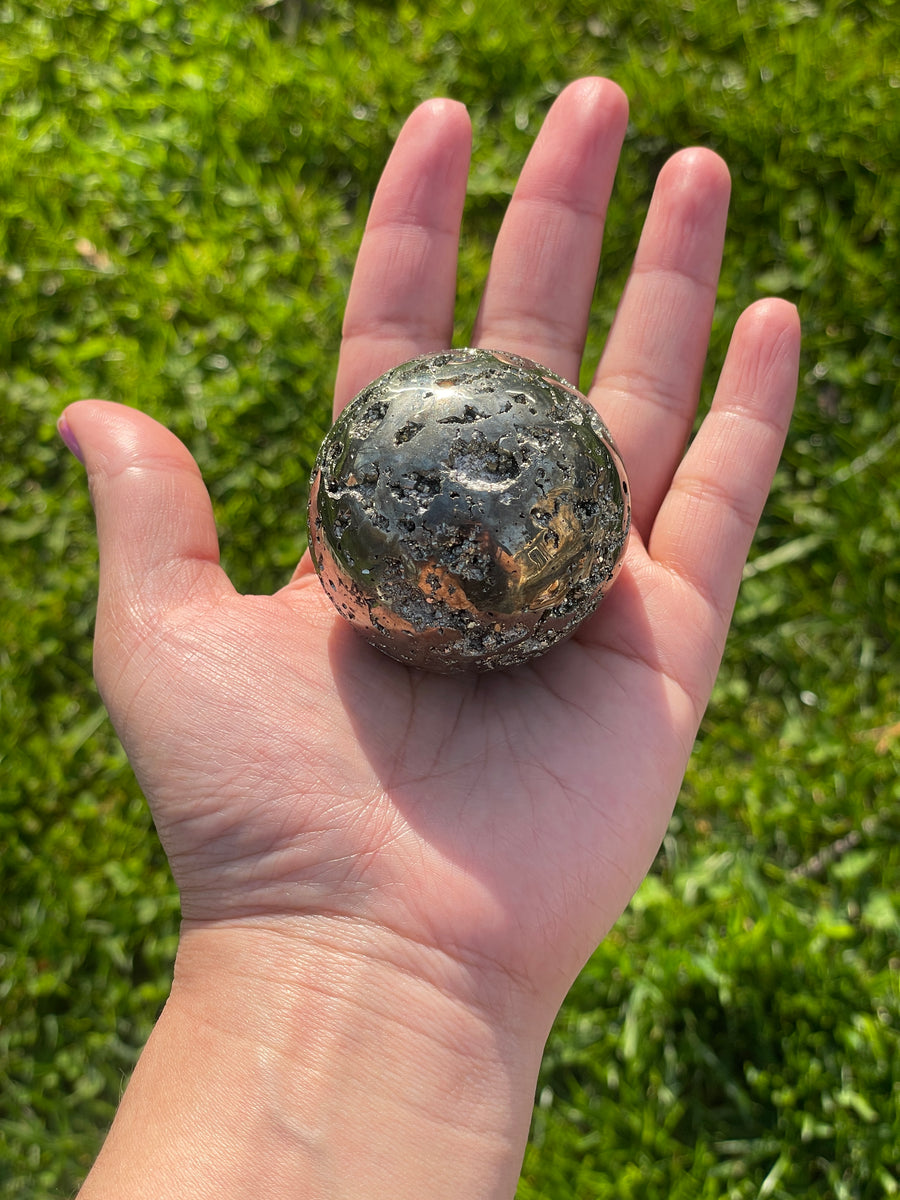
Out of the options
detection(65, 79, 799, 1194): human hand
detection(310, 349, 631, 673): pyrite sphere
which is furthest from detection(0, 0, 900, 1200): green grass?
detection(310, 349, 631, 673): pyrite sphere

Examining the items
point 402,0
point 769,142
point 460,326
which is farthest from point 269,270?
point 769,142

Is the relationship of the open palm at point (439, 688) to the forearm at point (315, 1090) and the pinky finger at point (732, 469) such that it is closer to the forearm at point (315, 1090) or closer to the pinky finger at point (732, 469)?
the pinky finger at point (732, 469)

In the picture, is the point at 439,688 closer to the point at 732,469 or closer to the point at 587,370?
the point at 732,469

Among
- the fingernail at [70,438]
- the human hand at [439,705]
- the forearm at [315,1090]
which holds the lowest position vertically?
the forearm at [315,1090]

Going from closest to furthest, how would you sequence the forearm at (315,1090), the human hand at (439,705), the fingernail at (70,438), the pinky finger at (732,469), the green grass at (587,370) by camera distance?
the forearm at (315,1090) < the human hand at (439,705) < the fingernail at (70,438) < the pinky finger at (732,469) < the green grass at (587,370)

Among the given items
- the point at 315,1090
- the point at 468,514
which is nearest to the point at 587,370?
the point at 468,514

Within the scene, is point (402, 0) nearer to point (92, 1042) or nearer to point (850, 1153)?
point (92, 1042)

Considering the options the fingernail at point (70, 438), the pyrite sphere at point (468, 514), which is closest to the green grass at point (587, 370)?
the fingernail at point (70, 438)
